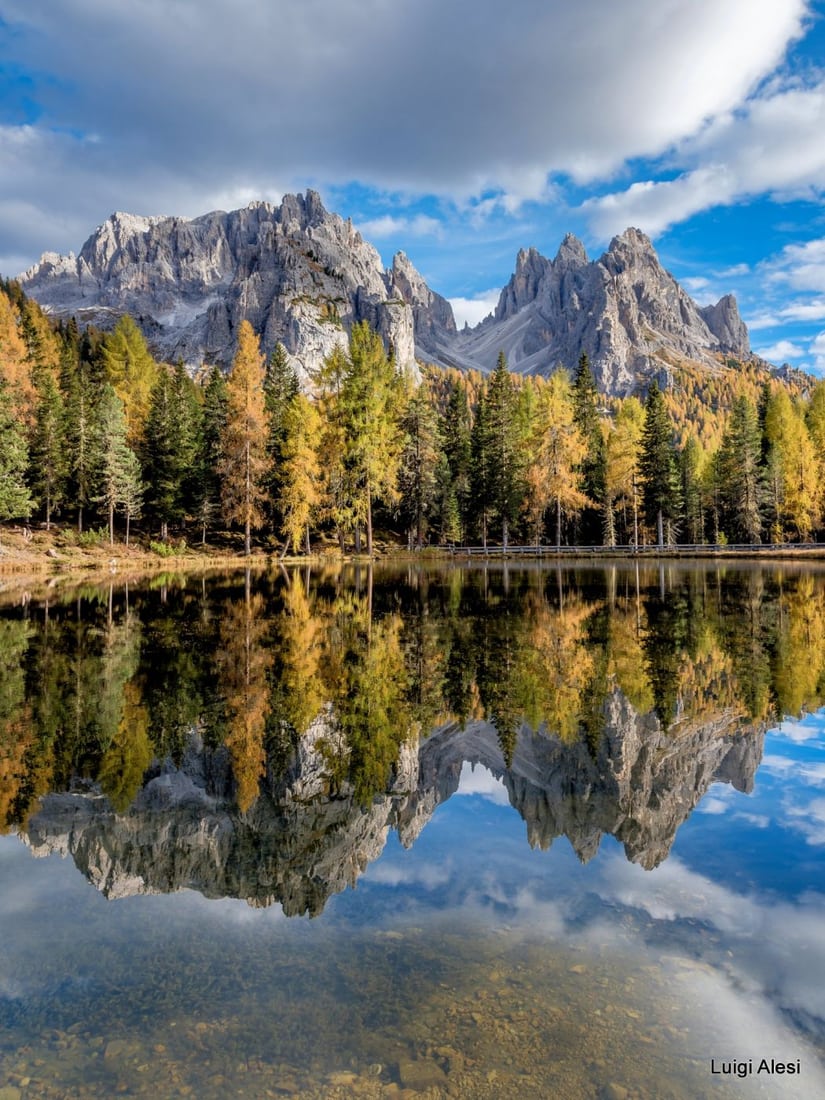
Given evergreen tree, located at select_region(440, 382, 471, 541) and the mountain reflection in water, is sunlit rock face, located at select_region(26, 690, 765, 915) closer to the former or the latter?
the mountain reflection in water

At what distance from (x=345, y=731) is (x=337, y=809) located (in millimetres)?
2633

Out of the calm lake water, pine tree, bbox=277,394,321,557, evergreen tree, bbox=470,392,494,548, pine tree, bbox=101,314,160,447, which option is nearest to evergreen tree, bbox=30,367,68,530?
pine tree, bbox=101,314,160,447

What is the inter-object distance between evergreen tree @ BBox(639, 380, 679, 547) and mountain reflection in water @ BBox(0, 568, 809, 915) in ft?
165

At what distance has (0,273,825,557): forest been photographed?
53.8 metres

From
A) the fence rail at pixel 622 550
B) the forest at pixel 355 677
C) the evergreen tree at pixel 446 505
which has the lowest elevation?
the forest at pixel 355 677

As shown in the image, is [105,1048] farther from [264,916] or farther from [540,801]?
[540,801]

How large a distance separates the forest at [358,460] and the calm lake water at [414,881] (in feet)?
136

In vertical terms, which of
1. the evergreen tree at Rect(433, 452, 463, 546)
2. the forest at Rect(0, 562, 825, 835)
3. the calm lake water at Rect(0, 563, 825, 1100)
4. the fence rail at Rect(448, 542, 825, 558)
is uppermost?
the evergreen tree at Rect(433, 452, 463, 546)

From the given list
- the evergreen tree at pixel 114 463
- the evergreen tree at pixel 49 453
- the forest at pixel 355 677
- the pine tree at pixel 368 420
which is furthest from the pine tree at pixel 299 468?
the forest at pixel 355 677

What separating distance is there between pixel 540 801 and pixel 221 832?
3.40 meters

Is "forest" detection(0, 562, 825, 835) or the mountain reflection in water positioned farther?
"forest" detection(0, 562, 825, 835)

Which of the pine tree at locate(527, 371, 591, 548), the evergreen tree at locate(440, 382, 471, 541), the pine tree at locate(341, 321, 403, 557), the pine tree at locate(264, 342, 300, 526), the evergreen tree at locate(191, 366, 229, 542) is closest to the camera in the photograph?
the pine tree at locate(341, 321, 403, 557)

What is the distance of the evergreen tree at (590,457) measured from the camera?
70.1 metres

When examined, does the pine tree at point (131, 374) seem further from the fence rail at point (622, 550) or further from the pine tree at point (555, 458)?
the pine tree at point (555, 458)
